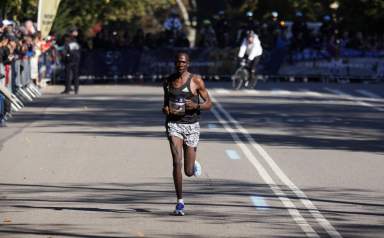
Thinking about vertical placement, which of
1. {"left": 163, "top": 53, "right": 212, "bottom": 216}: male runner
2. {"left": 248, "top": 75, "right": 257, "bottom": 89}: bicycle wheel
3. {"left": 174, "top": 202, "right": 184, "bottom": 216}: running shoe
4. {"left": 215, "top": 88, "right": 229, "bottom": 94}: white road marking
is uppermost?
{"left": 163, "top": 53, "right": 212, "bottom": 216}: male runner

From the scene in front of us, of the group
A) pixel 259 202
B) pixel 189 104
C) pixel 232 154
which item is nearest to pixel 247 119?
pixel 232 154

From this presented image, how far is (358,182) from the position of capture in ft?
51.9

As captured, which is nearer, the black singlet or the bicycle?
the black singlet

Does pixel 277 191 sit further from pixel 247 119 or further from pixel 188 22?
pixel 188 22

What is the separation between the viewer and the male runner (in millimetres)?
12938

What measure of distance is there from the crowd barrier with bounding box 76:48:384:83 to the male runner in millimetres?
31008

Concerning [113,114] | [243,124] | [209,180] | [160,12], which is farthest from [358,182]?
[160,12]

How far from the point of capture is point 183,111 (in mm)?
12945

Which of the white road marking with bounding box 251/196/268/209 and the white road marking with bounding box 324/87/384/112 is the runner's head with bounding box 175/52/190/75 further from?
the white road marking with bounding box 324/87/384/112

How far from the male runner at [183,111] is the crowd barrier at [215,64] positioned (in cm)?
3101

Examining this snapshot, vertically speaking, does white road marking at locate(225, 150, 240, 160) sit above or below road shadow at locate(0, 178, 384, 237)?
below

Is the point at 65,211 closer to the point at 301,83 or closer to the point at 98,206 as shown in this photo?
the point at 98,206

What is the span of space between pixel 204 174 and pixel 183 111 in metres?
3.78

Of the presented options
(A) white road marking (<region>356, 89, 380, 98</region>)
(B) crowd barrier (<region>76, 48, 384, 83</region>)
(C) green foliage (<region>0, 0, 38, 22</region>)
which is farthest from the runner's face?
(B) crowd barrier (<region>76, 48, 384, 83</region>)
